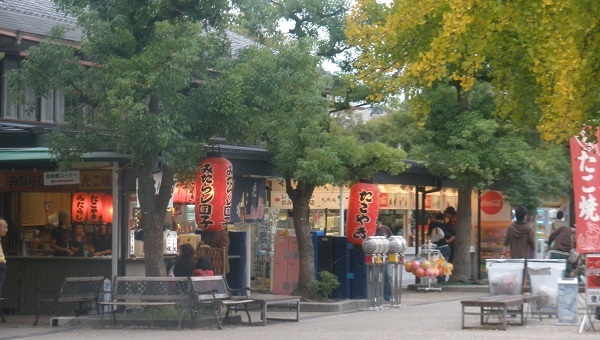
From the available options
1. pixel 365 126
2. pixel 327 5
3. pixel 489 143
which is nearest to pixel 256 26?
pixel 327 5

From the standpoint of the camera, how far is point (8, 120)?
74.0 ft

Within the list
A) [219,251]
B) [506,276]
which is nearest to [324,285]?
[219,251]

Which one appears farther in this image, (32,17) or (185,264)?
(32,17)

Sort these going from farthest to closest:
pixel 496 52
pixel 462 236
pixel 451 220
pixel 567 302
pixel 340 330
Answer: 1. pixel 451 220
2. pixel 462 236
3. pixel 567 302
4. pixel 340 330
5. pixel 496 52

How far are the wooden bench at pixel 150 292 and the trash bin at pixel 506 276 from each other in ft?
17.7

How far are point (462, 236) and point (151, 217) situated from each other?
13429 millimetres

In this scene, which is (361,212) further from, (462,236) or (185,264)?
(462,236)

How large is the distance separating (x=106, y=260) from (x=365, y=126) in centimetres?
2459

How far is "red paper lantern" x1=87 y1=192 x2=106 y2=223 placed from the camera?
20984mm

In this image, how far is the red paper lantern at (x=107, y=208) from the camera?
68.3 feet

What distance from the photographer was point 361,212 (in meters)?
23.6

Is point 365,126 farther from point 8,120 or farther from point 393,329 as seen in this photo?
point 393,329

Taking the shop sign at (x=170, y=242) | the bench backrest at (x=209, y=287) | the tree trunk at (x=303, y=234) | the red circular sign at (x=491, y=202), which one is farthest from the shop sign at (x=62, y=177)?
the red circular sign at (x=491, y=202)

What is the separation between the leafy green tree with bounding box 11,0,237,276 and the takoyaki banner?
5.53m
